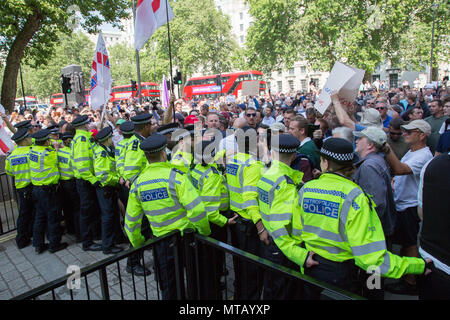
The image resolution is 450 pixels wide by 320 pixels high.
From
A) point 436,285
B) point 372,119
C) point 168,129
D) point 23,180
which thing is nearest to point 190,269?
point 436,285

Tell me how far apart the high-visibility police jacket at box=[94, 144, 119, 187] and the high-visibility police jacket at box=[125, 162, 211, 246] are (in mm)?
1785

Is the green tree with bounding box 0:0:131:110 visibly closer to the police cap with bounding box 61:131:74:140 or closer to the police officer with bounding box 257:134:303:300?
the police cap with bounding box 61:131:74:140

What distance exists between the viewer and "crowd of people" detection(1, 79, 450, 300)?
2.27m

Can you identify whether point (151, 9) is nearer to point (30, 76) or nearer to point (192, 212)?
point (192, 212)

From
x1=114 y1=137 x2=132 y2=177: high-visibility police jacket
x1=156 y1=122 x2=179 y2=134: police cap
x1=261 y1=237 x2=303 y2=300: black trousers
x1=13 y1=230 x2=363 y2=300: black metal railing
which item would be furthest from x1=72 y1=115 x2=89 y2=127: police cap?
x1=261 y1=237 x2=303 y2=300: black trousers

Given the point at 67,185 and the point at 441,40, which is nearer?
the point at 67,185

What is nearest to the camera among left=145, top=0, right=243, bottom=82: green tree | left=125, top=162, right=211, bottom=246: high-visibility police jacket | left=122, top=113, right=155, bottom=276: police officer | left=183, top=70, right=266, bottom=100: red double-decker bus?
left=125, top=162, right=211, bottom=246: high-visibility police jacket

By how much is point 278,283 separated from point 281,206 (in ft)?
2.06

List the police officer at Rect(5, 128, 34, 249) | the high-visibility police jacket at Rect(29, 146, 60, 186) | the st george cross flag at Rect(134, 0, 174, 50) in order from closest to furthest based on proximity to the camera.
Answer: the high-visibility police jacket at Rect(29, 146, 60, 186) < the police officer at Rect(5, 128, 34, 249) < the st george cross flag at Rect(134, 0, 174, 50)

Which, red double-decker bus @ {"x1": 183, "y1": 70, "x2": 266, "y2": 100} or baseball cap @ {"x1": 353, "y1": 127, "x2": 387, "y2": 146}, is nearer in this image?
baseball cap @ {"x1": 353, "y1": 127, "x2": 387, "y2": 146}

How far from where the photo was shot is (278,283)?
8.64 feet

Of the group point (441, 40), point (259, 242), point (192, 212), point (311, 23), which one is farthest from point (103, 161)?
point (441, 40)

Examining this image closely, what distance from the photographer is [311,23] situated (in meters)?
26.2
